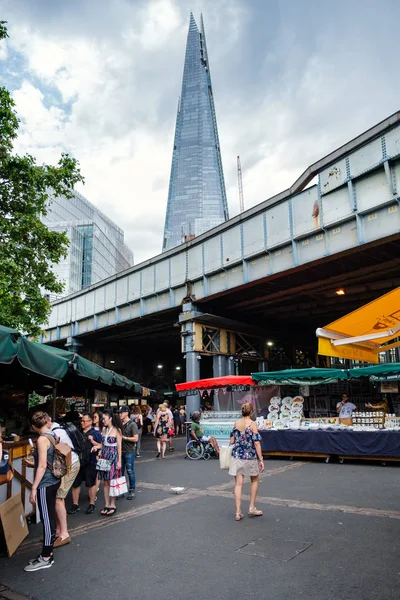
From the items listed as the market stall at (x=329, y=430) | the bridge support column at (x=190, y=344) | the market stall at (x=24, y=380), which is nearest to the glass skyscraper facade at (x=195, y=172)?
the bridge support column at (x=190, y=344)

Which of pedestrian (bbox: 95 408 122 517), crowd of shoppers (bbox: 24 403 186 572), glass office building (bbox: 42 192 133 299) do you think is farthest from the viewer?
glass office building (bbox: 42 192 133 299)

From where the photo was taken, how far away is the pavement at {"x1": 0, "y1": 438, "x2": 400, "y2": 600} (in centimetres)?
405

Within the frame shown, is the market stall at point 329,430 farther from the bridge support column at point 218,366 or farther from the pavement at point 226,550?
the bridge support column at point 218,366

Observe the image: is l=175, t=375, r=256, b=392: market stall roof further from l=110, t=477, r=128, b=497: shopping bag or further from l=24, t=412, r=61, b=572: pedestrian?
l=24, t=412, r=61, b=572: pedestrian

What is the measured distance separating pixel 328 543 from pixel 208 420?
11983 mm

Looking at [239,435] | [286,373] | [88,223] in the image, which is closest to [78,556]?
[239,435]

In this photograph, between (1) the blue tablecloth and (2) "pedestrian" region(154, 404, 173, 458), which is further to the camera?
(2) "pedestrian" region(154, 404, 173, 458)

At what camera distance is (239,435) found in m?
6.67

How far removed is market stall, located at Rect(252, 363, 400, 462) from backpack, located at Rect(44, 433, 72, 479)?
9654 millimetres

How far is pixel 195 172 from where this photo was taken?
15812 centimetres

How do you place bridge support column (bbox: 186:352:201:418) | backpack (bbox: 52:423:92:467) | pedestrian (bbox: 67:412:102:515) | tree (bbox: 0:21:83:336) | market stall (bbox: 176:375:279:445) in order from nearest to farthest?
backpack (bbox: 52:423:92:467)
pedestrian (bbox: 67:412:102:515)
tree (bbox: 0:21:83:336)
market stall (bbox: 176:375:279:445)
bridge support column (bbox: 186:352:201:418)

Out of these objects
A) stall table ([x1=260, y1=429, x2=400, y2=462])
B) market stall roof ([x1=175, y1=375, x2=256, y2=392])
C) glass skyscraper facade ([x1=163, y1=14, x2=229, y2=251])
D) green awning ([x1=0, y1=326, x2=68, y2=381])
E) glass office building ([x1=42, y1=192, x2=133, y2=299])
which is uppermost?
glass skyscraper facade ([x1=163, y1=14, x2=229, y2=251])

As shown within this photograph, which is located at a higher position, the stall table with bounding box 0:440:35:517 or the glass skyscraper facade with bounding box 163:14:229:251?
the glass skyscraper facade with bounding box 163:14:229:251

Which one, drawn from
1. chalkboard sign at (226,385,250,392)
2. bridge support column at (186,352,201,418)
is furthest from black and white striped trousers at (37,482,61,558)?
bridge support column at (186,352,201,418)
